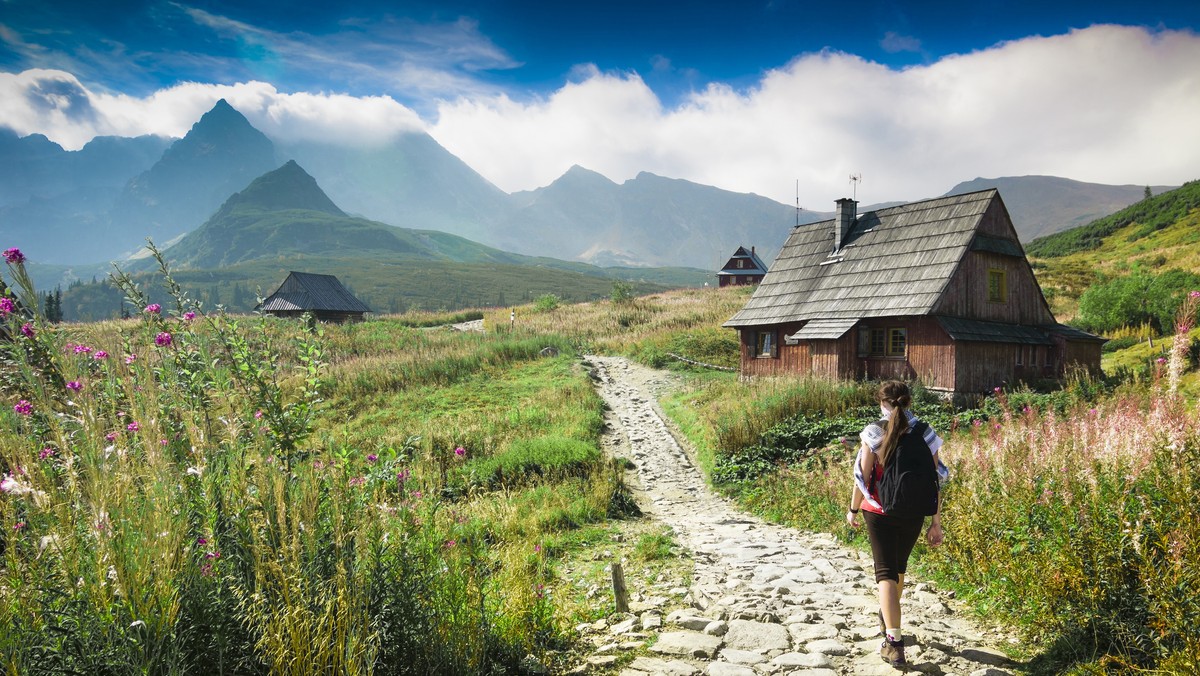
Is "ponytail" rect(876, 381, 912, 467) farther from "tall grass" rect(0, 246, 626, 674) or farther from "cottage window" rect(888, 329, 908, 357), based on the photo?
"cottage window" rect(888, 329, 908, 357)

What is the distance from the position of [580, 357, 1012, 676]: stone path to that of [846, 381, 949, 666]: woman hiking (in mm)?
408

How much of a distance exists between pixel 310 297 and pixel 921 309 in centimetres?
4550

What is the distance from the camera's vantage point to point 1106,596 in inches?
182

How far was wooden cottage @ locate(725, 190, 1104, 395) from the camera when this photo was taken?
2153cm

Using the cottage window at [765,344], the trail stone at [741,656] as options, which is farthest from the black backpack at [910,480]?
the cottage window at [765,344]

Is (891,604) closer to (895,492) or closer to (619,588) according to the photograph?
(895,492)

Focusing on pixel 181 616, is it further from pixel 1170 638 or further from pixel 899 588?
pixel 1170 638

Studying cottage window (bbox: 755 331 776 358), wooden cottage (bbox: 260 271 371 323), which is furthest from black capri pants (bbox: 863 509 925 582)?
wooden cottage (bbox: 260 271 371 323)

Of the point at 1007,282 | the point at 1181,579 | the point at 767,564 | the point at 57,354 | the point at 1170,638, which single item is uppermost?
the point at 1007,282

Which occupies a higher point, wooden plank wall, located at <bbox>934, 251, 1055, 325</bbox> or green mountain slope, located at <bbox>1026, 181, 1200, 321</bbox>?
green mountain slope, located at <bbox>1026, 181, 1200, 321</bbox>

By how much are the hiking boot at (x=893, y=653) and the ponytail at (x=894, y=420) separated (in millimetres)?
1351

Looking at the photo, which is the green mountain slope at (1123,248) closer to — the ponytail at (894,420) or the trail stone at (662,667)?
the ponytail at (894,420)

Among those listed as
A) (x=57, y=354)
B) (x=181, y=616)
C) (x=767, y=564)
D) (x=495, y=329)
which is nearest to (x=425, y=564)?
(x=181, y=616)

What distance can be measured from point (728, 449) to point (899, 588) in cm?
1002
